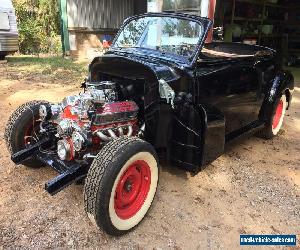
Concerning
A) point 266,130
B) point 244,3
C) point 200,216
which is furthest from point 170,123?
point 244,3

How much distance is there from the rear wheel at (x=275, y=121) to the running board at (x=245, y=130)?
0.90 ft

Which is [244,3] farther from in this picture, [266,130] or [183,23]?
[183,23]

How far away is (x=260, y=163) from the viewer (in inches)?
168

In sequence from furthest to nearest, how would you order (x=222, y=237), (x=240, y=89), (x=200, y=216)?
(x=240, y=89) < (x=200, y=216) < (x=222, y=237)

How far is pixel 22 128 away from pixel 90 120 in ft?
2.87

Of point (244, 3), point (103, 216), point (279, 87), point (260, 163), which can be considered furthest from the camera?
point (244, 3)

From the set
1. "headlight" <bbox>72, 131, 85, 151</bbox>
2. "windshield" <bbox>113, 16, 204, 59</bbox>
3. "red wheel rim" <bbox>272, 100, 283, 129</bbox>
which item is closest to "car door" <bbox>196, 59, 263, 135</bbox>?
"windshield" <bbox>113, 16, 204, 59</bbox>

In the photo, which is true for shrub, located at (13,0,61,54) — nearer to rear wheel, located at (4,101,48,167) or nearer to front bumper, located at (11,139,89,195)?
rear wheel, located at (4,101,48,167)

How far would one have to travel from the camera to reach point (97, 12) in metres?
12.8

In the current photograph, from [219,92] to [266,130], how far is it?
5.43 feet

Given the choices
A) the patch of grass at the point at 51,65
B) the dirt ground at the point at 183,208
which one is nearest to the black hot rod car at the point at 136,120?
the dirt ground at the point at 183,208

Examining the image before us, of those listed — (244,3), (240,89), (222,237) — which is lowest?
(222,237)

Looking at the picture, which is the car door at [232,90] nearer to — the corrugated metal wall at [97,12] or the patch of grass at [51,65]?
the patch of grass at [51,65]

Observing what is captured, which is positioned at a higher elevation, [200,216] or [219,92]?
[219,92]
